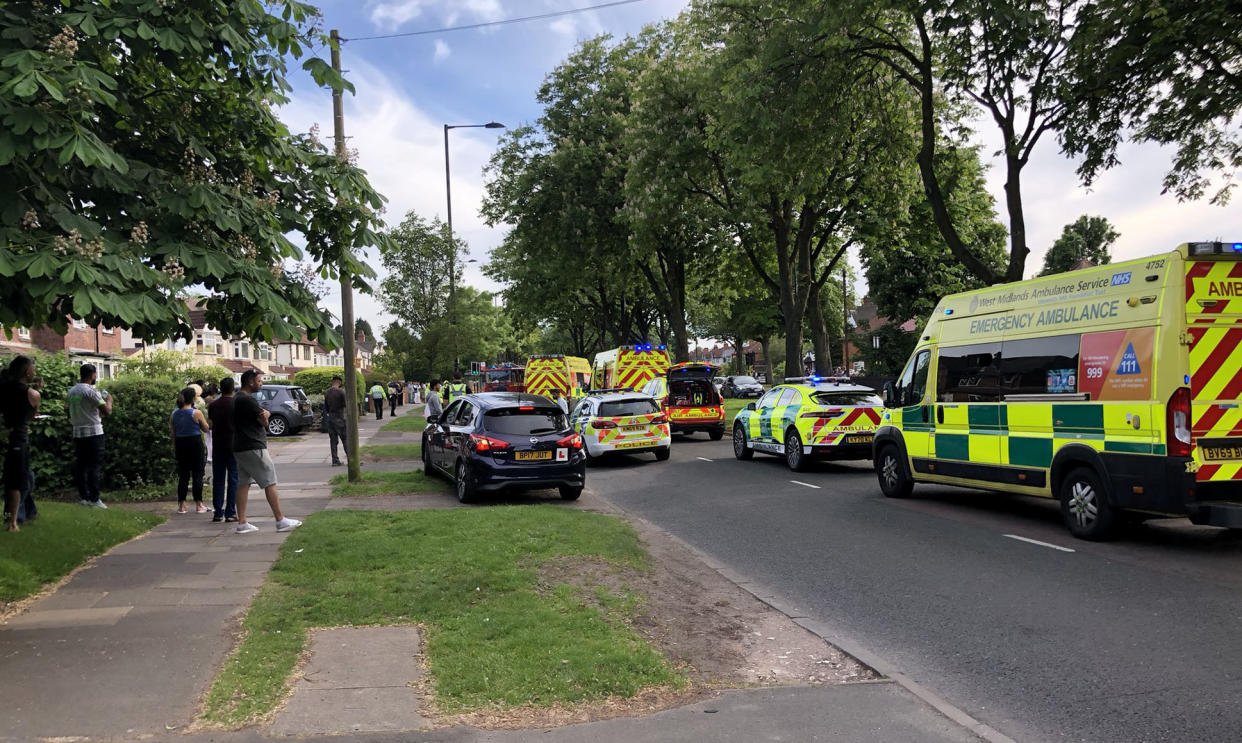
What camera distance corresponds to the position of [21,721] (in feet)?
13.3

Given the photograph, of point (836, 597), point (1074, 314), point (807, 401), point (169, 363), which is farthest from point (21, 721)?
point (169, 363)

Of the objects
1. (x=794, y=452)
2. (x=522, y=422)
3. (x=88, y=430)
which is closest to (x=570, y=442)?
(x=522, y=422)

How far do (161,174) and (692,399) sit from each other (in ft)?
61.4

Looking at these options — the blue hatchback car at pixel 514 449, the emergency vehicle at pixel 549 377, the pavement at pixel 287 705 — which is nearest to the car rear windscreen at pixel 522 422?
the blue hatchback car at pixel 514 449

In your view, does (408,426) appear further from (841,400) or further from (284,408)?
(841,400)

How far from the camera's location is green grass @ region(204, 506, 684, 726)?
4.58 meters

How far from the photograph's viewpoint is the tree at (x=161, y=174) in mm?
4625

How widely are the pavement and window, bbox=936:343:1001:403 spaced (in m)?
6.12

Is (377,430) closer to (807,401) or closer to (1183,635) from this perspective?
(807,401)

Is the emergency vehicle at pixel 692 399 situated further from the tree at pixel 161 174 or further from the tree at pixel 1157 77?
the tree at pixel 161 174

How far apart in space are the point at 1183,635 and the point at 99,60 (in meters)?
8.04

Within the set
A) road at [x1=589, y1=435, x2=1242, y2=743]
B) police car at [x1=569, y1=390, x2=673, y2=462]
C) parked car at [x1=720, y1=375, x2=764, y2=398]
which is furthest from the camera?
parked car at [x1=720, y1=375, x2=764, y2=398]

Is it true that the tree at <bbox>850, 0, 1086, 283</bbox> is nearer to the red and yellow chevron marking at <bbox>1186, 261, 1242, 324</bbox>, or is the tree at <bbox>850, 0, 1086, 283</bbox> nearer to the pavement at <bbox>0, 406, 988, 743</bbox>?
the red and yellow chevron marking at <bbox>1186, 261, 1242, 324</bbox>

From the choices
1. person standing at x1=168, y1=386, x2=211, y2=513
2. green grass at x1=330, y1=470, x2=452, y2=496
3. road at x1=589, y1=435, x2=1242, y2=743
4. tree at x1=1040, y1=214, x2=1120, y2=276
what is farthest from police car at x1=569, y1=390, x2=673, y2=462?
tree at x1=1040, y1=214, x2=1120, y2=276
